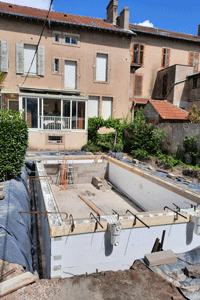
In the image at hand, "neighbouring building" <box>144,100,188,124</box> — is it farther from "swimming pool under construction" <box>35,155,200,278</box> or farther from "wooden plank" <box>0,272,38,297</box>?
"wooden plank" <box>0,272,38,297</box>

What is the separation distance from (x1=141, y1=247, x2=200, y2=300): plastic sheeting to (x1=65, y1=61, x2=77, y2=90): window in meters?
16.4

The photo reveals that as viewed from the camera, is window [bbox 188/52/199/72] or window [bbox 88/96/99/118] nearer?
window [bbox 88/96/99/118]

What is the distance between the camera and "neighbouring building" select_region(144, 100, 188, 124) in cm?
1709

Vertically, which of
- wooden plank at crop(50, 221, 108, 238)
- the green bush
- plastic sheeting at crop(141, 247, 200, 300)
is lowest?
plastic sheeting at crop(141, 247, 200, 300)

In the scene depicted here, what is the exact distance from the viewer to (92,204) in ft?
36.1

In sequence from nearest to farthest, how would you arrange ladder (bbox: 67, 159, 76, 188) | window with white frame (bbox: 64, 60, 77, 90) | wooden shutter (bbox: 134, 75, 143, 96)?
ladder (bbox: 67, 159, 76, 188)
window with white frame (bbox: 64, 60, 77, 90)
wooden shutter (bbox: 134, 75, 143, 96)

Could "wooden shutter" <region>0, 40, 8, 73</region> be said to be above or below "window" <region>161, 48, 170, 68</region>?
below

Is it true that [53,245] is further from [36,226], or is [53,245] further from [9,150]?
[9,150]

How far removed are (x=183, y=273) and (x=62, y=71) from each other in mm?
17295

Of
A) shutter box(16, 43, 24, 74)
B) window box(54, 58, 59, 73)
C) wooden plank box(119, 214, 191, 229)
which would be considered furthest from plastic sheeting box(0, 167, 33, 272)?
window box(54, 58, 59, 73)

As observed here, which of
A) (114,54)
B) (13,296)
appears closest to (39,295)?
(13,296)

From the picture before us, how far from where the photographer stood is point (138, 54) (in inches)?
896

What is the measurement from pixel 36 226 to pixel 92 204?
3.38 meters

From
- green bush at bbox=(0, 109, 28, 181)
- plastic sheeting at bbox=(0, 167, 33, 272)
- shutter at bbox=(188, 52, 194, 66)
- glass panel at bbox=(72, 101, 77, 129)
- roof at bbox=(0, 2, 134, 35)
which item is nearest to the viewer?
plastic sheeting at bbox=(0, 167, 33, 272)
